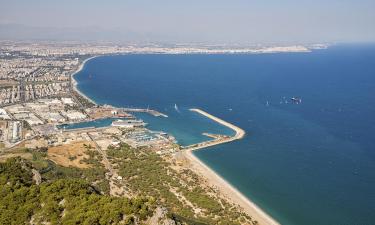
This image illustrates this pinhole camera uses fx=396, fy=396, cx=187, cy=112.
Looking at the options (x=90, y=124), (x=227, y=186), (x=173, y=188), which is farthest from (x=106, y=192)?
(x=90, y=124)

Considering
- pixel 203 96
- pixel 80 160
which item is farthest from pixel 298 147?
pixel 203 96

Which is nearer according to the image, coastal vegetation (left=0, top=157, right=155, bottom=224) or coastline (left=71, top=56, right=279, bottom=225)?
coastal vegetation (left=0, top=157, right=155, bottom=224)

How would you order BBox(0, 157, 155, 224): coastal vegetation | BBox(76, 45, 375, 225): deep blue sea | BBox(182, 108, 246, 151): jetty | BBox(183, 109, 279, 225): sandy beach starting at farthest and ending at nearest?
1. BBox(182, 108, 246, 151): jetty
2. BBox(76, 45, 375, 225): deep blue sea
3. BBox(183, 109, 279, 225): sandy beach
4. BBox(0, 157, 155, 224): coastal vegetation

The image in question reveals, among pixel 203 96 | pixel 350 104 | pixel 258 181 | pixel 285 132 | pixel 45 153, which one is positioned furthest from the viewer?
pixel 203 96

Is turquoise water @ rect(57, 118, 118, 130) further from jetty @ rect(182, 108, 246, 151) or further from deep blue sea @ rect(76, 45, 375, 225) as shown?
jetty @ rect(182, 108, 246, 151)

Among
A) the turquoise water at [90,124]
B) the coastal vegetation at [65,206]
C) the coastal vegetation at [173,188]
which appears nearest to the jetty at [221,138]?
the coastal vegetation at [173,188]

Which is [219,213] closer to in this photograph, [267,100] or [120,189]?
[120,189]

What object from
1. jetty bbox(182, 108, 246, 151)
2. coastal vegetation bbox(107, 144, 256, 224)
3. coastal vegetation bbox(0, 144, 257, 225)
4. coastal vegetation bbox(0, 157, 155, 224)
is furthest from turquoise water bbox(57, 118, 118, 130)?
coastal vegetation bbox(0, 157, 155, 224)

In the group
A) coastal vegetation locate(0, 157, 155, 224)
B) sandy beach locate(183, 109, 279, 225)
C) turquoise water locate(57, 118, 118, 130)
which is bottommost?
turquoise water locate(57, 118, 118, 130)
